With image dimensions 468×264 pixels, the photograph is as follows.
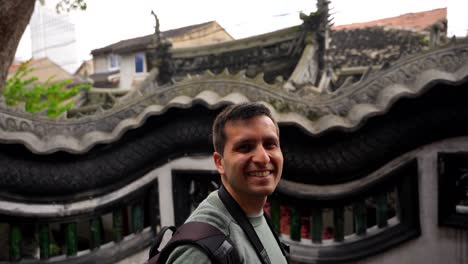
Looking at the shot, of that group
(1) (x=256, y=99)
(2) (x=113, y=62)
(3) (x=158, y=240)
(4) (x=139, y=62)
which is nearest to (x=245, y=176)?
(3) (x=158, y=240)

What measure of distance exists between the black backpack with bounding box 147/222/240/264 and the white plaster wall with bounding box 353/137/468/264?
190cm

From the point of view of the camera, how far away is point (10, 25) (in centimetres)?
315

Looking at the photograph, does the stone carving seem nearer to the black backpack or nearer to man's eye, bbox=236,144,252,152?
man's eye, bbox=236,144,252,152

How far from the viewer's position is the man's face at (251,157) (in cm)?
122

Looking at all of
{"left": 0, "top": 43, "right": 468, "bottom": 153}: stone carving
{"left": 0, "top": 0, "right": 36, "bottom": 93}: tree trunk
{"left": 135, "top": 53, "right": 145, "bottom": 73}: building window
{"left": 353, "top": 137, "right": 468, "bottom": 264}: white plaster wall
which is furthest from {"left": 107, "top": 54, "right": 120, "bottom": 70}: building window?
{"left": 353, "top": 137, "right": 468, "bottom": 264}: white plaster wall

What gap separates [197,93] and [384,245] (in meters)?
1.79

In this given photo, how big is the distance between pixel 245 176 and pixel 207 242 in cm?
26

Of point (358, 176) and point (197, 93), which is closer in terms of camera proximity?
point (358, 176)

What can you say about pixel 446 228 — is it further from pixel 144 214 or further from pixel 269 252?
pixel 144 214

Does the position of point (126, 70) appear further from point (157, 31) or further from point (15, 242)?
point (15, 242)

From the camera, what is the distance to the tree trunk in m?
3.07

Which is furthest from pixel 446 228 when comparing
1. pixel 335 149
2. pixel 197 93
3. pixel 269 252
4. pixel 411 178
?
pixel 197 93

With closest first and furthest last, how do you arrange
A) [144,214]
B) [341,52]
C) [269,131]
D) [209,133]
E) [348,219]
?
[269,131]
[209,133]
[144,214]
[348,219]
[341,52]

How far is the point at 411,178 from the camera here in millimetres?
2607
